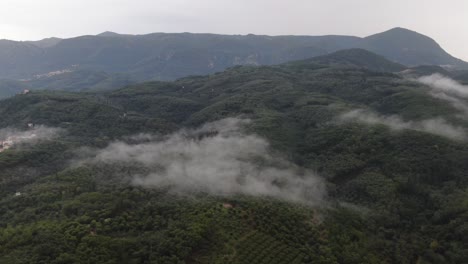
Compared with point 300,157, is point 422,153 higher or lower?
higher

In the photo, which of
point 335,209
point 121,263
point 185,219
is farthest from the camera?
point 335,209

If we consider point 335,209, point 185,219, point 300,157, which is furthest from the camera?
point 300,157

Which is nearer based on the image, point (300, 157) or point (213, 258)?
point (213, 258)

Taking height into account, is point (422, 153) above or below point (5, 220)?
above

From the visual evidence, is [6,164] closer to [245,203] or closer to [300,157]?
[245,203]

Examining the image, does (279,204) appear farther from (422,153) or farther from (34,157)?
(34,157)

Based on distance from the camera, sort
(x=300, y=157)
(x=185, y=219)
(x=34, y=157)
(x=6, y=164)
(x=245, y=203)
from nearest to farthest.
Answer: (x=185, y=219) → (x=245, y=203) → (x=6, y=164) → (x=34, y=157) → (x=300, y=157)

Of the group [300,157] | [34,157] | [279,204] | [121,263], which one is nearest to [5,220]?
[121,263]

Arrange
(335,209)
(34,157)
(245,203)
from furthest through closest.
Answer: (34,157) < (335,209) < (245,203)

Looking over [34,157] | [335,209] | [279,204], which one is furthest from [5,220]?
[335,209]
